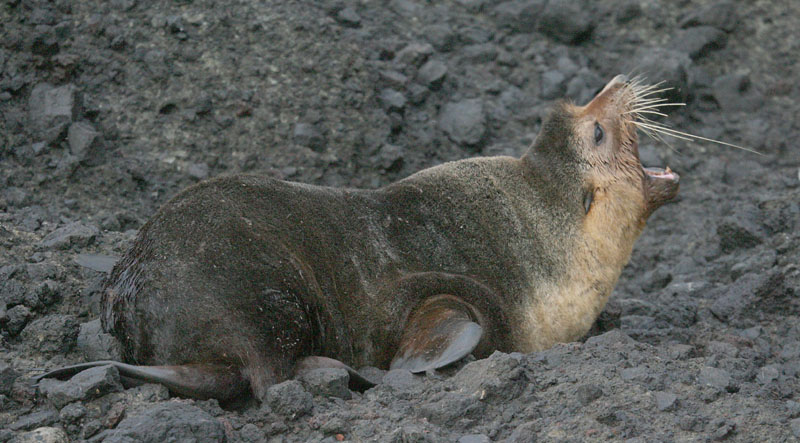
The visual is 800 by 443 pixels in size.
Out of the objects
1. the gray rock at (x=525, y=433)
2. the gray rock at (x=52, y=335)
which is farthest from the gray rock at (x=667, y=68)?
the gray rock at (x=52, y=335)

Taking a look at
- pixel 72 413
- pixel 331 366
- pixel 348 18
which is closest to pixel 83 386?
pixel 72 413

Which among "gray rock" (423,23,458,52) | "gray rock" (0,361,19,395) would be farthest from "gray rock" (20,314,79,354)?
"gray rock" (423,23,458,52)

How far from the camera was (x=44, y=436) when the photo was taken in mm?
3436

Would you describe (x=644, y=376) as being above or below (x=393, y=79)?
above

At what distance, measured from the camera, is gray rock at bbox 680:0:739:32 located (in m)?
9.61

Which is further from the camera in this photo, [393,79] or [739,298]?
[393,79]

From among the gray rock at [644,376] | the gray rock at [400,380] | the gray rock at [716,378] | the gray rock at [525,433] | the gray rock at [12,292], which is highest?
the gray rock at [525,433]

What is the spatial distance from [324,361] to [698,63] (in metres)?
6.43

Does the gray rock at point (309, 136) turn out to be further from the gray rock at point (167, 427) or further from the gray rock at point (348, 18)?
→ the gray rock at point (167, 427)

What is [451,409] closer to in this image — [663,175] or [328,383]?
[328,383]

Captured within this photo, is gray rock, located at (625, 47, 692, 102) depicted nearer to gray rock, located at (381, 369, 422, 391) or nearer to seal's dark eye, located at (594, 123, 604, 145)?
seal's dark eye, located at (594, 123, 604, 145)

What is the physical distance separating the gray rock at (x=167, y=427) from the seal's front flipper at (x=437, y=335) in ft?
3.70

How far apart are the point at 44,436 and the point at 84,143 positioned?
3641 millimetres

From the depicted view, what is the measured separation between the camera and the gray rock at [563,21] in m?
9.23
